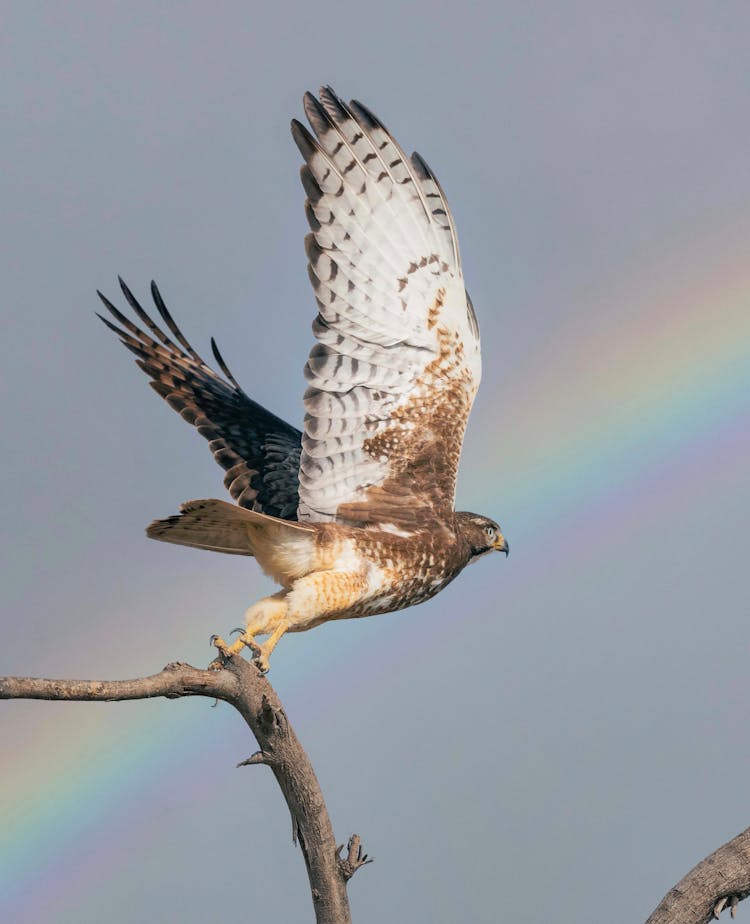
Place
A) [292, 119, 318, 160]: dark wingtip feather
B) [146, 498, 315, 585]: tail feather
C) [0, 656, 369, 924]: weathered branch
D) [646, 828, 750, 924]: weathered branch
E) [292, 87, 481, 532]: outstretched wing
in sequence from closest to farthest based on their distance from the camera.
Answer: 1. [0, 656, 369, 924]: weathered branch
2. [646, 828, 750, 924]: weathered branch
3. [146, 498, 315, 585]: tail feather
4. [292, 119, 318, 160]: dark wingtip feather
5. [292, 87, 481, 532]: outstretched wing

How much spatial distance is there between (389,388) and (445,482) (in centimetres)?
84

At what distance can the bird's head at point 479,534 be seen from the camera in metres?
9.58

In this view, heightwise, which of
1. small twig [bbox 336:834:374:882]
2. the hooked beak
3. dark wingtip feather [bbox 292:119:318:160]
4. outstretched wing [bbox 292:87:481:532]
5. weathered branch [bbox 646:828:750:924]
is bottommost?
weathered branch [bbox 646:828:750:924]

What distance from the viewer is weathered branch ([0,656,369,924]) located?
6.21 metres

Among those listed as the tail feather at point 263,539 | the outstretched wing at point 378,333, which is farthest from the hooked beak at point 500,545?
the tail feather at point 263,539

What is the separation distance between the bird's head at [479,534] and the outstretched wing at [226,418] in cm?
134

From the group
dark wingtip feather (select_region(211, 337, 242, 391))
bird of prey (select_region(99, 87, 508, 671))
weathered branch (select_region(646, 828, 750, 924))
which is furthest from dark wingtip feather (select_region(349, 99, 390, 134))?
weathered branch (select_region(646, 828, 750, 924))

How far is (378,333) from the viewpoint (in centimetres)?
878

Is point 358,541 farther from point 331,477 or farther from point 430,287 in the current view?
point 430,287

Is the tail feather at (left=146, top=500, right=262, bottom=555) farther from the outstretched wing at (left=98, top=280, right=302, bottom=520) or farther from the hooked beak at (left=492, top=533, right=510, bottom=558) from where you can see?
the hooked beak at (left=492, top=533, right=510, bottom=558)

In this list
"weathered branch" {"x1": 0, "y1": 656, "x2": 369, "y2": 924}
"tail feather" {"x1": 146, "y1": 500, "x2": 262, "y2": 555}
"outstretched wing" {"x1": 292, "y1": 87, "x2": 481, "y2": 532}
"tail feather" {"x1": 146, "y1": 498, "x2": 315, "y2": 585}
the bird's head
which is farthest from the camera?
the bird's head

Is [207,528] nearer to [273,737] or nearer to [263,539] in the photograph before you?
Answer: [263,539]

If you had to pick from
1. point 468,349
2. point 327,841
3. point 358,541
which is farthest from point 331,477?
point 327,841

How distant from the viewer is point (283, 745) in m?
7.18
